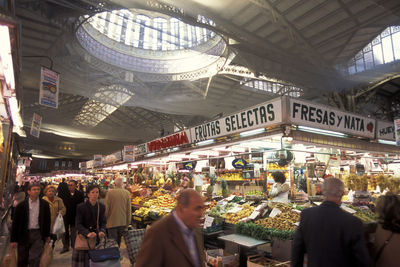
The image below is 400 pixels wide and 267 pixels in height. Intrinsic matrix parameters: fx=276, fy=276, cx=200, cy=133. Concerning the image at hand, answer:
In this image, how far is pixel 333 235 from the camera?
250 centimetres

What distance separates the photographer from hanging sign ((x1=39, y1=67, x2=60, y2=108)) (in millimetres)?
7149

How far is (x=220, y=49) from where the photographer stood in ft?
52.2

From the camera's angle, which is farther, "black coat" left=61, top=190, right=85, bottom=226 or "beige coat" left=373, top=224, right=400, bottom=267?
"black coat" left=61, top=190, right=85, bottom=226

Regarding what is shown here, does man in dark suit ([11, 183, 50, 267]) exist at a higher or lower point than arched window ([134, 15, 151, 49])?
lower

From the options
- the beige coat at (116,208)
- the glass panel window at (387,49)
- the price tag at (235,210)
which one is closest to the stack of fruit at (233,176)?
the price tag at (235,210)

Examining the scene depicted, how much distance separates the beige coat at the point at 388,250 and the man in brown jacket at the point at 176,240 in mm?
1783

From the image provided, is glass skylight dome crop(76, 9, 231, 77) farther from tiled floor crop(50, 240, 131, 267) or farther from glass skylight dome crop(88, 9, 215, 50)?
tiled floor crop(50, 240, 131, 267)

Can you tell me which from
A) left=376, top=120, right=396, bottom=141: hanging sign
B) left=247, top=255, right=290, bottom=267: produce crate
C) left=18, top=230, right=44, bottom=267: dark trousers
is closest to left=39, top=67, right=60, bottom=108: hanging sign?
left=18, top=230, right=44, bottom=267: dark trousers

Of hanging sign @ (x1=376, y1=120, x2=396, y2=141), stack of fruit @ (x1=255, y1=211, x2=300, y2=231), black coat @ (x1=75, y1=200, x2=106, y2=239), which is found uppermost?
hanging sign @ (x1=376, y1=120, x2=396, y2=141)

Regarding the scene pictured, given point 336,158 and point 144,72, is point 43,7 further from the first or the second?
point 336,158

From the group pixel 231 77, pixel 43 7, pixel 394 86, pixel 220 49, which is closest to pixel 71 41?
pixel 43 7

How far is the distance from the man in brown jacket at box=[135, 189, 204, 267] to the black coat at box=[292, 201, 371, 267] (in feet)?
3.96

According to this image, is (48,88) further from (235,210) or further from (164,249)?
(164,249)

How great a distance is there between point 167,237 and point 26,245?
3797 millimetres
